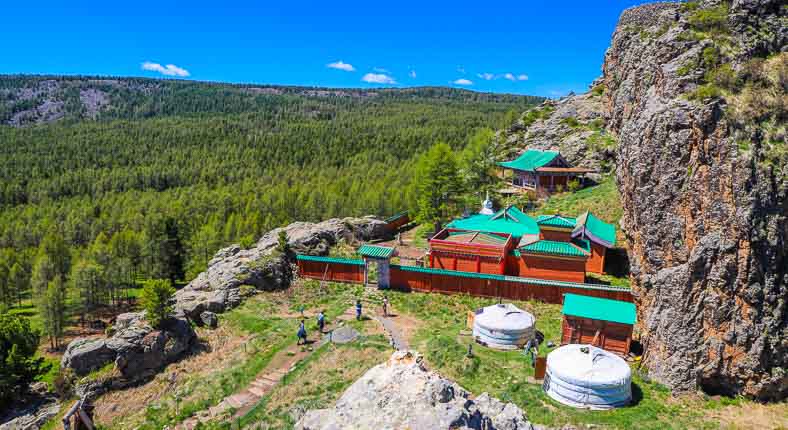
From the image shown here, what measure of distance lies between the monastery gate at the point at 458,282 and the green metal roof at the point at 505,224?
6.41m

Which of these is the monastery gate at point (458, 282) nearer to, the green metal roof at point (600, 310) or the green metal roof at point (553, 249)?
the green metal roof at point (553, 249)

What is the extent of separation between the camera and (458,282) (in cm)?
2950

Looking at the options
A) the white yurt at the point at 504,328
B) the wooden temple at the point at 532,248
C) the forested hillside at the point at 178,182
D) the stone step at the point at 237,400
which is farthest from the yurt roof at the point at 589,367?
the forested hillside at the point at 178,182

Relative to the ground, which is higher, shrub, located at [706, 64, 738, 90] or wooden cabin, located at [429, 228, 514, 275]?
shrub, located at [706, 64, 738, 90]

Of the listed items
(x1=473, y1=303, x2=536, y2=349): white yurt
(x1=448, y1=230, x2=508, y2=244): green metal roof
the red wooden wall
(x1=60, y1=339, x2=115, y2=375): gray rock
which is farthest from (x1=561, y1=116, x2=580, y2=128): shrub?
(x1=60, y1=339, x2=115, y2=375): gray rock

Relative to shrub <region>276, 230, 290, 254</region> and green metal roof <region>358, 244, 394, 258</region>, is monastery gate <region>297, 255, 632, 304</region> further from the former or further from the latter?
shrub <region>276, 230, 290, 254</region>

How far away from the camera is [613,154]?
2110 inches

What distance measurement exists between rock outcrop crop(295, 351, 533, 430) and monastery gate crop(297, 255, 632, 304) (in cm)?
1874

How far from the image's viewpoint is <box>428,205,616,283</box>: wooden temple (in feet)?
96.3

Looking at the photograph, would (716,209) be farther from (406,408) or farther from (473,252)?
(473,252)

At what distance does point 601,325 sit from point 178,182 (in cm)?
10990

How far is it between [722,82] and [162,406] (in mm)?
24775

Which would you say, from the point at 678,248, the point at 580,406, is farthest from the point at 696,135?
the point at 580,406

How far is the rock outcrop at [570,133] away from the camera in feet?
181
